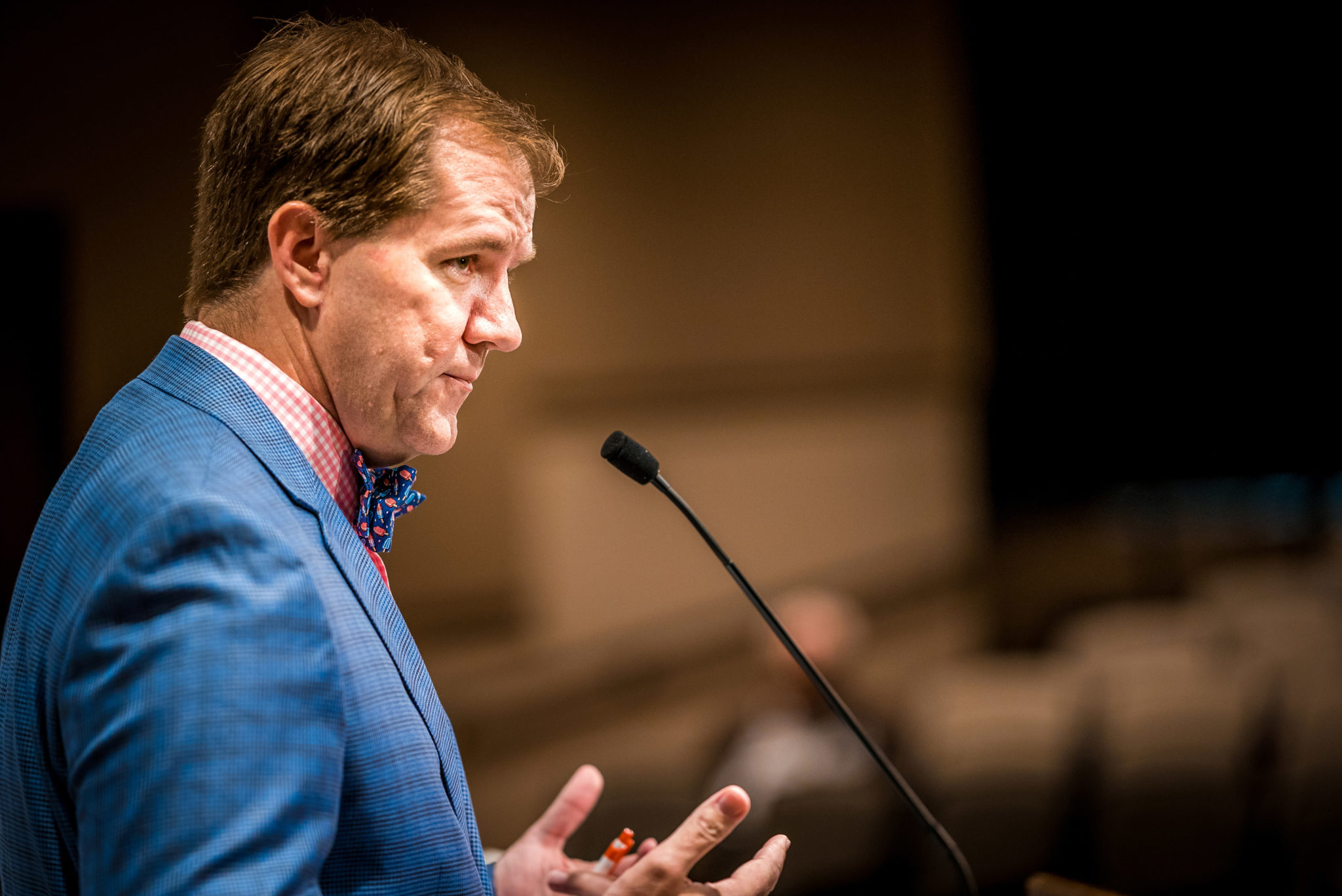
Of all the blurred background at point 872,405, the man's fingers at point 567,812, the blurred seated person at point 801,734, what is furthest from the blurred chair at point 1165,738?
the man's fingers at point 567,812

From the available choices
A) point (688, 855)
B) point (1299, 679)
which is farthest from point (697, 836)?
point (1299, 679)

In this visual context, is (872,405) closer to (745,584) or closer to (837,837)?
(837,837)

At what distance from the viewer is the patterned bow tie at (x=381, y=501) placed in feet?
3.14

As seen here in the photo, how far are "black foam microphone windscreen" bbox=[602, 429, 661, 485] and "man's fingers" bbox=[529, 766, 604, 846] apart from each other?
0.33 meters

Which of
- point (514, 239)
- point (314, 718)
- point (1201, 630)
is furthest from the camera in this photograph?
point (1201, 630)

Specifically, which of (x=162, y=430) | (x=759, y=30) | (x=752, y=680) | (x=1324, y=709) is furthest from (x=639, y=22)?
(x=1324, y=709)

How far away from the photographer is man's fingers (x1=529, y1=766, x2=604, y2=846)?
1096 millimetres

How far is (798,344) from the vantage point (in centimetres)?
416

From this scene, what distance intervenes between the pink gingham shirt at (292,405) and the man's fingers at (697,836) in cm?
34

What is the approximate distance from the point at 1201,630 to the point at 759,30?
319cm

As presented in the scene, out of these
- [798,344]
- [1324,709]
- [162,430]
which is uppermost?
[162,430]

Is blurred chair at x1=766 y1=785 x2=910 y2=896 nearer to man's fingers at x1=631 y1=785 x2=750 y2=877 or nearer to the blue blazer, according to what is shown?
man's fingers at x1=631 y1=785 x2=750 y2=877

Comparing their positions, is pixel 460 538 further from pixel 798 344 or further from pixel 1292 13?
pixel 1292 13

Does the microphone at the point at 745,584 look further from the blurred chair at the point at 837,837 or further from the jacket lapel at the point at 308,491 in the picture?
the blurred chair at the point at 837,837
